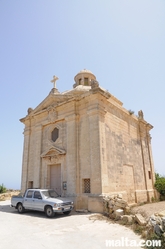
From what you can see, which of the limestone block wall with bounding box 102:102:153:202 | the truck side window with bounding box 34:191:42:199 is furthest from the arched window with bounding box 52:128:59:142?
the truck side window with bounding box 34:191:42:199

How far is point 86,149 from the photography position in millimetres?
12133

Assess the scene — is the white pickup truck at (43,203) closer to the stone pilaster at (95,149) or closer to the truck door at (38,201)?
the truck door at (38,201)

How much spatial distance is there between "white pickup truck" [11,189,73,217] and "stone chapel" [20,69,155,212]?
1603mm

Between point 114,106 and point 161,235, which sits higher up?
point 114,106

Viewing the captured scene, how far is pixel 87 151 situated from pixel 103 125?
1.99 m

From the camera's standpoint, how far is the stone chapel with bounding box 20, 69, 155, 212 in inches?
452

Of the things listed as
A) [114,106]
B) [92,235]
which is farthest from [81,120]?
[92,235]

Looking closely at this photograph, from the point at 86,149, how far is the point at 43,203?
418 centimetres

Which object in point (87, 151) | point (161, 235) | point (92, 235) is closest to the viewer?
point (161, 235)

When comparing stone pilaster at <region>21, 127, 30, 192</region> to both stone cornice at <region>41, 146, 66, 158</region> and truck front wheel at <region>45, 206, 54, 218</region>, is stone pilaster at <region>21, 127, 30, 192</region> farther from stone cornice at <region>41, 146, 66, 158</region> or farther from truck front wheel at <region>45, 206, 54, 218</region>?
truck front wheel at <region>45, 206, 54, 218</region>

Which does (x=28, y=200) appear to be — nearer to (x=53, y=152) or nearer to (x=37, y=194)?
(x=37, y=194)

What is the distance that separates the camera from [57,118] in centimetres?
1430

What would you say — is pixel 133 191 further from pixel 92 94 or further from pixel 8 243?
pixel 8 243

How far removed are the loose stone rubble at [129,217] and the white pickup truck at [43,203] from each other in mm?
2060
